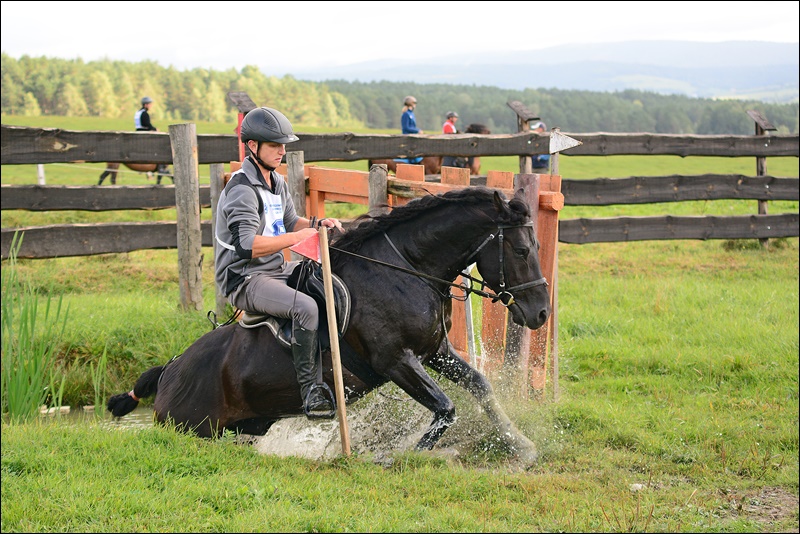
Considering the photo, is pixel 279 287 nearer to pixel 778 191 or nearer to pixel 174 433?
pixel 174 433

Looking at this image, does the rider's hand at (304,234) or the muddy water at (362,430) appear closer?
the rider's hand at (304,234)

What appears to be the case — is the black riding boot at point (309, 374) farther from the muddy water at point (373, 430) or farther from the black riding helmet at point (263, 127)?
the black riding helmet at point (263, 127)

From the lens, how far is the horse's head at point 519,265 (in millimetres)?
5336

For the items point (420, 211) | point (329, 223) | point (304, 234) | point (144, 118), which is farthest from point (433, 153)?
point (144, 118)

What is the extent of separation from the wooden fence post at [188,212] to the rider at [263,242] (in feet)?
10.9

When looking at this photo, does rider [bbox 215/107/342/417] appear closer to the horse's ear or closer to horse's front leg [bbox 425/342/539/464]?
horse's front leg [bbox 425/342/539/464]

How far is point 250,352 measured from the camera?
574 cm

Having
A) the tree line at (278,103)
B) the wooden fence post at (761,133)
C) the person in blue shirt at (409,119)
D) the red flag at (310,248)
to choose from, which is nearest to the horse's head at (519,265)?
the red flag at (310,248)

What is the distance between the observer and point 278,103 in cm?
6756

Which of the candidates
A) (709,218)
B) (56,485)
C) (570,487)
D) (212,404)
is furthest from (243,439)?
(709,218)

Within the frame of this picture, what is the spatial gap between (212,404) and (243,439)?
39 centimetres

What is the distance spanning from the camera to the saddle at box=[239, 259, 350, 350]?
18.1 ft

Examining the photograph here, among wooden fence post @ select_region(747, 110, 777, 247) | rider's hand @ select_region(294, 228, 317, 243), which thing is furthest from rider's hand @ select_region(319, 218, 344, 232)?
wooden fence post @ select_region(747, 110, 777, 247)

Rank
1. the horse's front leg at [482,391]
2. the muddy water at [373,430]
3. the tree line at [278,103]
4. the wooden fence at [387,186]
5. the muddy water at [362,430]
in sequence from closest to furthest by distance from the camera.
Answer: the horse's front leg at [482,391] → the muddy water at [373,430] → the muddy water at [362,430] → the wooden fence at [387,186] → the tree line at [278,103]
